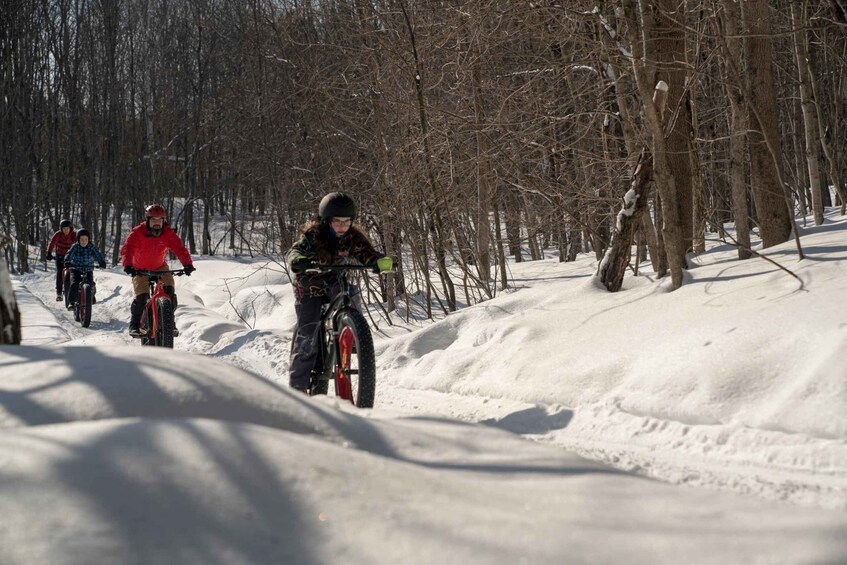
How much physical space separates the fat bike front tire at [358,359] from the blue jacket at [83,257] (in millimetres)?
11260

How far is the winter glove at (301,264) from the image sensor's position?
6121 millimetres

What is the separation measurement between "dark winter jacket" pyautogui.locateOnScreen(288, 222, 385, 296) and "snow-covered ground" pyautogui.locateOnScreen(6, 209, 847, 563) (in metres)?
1.15

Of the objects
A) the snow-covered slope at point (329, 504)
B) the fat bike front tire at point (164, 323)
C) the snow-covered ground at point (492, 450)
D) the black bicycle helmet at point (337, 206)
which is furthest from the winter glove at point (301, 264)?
the fat bike front tire at point (164, 323)

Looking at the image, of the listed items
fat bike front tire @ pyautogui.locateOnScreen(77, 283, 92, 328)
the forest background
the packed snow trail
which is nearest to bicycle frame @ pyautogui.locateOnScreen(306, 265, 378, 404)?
the packed snow trail

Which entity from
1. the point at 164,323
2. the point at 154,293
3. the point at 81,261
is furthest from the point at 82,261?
the point at 164,323

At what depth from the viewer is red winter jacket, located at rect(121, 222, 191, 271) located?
10.1 m

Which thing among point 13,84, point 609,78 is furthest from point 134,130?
point 609,78

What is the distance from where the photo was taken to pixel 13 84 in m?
34.7

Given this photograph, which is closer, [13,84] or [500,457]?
[500,457]

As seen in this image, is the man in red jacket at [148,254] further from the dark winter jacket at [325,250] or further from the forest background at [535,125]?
the dark winter jacket at [325,250]

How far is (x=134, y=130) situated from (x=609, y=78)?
31.6m

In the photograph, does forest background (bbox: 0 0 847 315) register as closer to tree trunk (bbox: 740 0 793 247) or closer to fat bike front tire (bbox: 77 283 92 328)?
tree trunk (bbox: 740 0 793 247)

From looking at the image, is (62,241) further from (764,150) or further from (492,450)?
(492,450)

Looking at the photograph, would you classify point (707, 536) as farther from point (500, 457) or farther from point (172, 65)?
point (172, 65)
